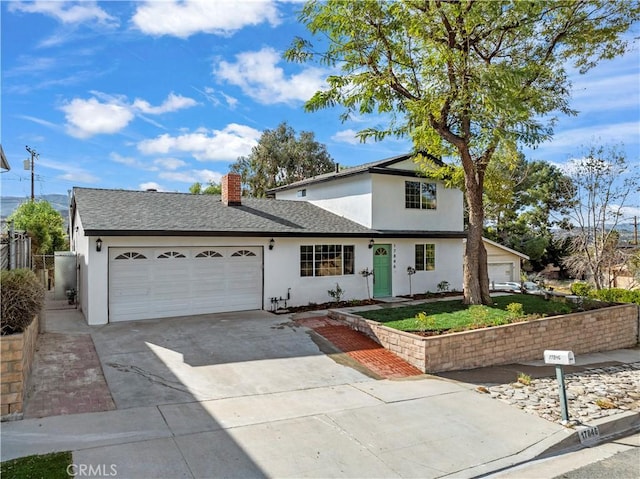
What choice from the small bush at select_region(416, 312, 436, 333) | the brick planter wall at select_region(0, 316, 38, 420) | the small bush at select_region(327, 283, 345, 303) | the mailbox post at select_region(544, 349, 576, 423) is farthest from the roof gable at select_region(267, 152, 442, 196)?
the brick planter wall at select_region(0, 316, 38, 420)

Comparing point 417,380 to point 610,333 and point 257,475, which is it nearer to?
point 257,475

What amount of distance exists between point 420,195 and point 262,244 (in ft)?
25.5

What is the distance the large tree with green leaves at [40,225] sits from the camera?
2233cm

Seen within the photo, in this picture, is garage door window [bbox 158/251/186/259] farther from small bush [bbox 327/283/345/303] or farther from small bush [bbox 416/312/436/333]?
small bush [bbox 416/312/436/333]

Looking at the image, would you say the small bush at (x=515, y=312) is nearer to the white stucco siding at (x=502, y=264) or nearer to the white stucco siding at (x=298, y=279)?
the white stucco siding at (x=298, y=279)

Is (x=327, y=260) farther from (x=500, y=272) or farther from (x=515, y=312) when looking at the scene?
(x=500, y=272)

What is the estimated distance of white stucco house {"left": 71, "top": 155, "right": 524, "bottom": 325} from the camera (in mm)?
11492

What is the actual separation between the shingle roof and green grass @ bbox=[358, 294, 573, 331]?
13.1 feet

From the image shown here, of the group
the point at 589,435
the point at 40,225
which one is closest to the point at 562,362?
the point at 589,435

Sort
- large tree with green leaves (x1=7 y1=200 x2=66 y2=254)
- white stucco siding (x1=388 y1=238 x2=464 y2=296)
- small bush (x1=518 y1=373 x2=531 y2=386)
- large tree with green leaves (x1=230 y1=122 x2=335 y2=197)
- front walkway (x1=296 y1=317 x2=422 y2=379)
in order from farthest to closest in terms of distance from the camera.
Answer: large tree with green leaves (x1=230 y1=122 x2=335 y2=197) → large tree with green leaves (x1=7 y1=200 x2=66 y2=254) → white stucco siding (x1=388 y1=238 x2=464 y2=296) → front walkway (x1=296 y1=317 x2=422 y2=379) → small bush (x1=518 y1=373 x2=531 y2=386)

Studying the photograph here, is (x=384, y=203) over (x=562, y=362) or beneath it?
over

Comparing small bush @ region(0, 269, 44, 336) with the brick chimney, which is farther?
the brick chimney

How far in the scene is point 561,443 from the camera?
19.1 feet

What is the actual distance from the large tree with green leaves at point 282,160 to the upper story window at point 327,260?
23273 mm
